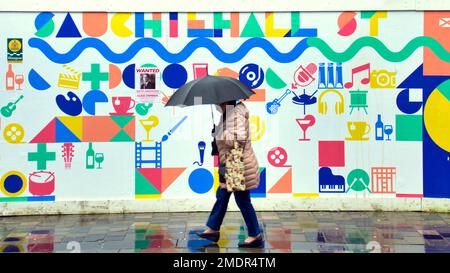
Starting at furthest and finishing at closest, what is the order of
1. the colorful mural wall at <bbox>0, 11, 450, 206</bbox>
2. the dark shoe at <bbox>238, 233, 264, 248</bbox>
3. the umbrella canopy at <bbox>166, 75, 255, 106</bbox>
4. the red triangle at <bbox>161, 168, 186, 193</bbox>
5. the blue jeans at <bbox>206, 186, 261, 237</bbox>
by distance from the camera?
1. the red triangle at <bbox>161, 168, 186, 193</bbox>
2. the colorful mural wall at <bbox>0, 11, 450, 206</bbox>
3. the dark shoe at <bbox>238, 233, 264, 248</bbox>
4. the blue jeans at <bbox>206, 186, 261, 237</bbox>
5. the umbrella canopy at <bbox>166, 75, 255, 106</bbox>

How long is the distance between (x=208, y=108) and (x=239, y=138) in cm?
247

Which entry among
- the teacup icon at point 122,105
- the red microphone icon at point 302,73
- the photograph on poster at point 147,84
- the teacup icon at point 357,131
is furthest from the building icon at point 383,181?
the teacup icon at point 122,105

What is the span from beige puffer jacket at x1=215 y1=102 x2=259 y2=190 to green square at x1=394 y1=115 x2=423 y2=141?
3.01 m

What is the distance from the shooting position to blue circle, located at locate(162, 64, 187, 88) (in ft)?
32.6

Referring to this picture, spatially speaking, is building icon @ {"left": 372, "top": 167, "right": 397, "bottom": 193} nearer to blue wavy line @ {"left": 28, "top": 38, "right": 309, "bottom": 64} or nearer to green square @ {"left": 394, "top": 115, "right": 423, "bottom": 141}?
green square @ {"left": 394, "top": 115, "right": 423, "bottom": 141}

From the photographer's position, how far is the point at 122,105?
991 cm

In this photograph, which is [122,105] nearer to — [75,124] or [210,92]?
[75,124]

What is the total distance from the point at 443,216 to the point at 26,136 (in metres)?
5.89

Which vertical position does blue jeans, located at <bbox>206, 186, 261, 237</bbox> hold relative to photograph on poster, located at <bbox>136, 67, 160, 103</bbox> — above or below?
below

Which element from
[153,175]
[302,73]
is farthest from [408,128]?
[153,175]

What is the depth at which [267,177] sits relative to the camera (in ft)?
32.8

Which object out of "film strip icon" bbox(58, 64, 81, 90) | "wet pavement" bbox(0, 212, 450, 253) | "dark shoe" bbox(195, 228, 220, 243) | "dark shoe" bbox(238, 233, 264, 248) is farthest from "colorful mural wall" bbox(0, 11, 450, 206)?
"dark shoe" bbox(238, 233, 264, 248)

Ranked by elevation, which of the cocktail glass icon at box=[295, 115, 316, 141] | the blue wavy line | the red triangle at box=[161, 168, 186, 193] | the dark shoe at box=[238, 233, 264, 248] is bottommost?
the dark shoe at box=[238, 233, 264, 248]
